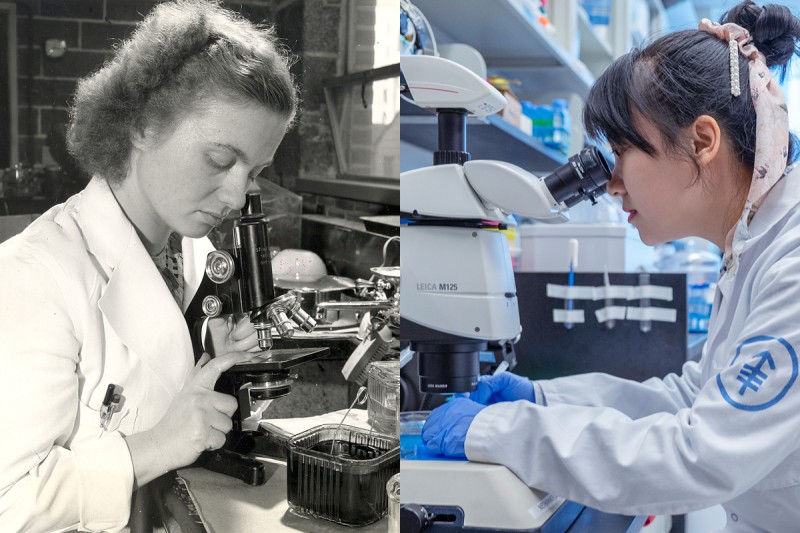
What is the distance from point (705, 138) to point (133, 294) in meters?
0.93

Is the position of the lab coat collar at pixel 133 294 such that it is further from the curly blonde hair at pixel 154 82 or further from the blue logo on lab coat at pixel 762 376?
the blue logo on lab coat at pixel 762 376

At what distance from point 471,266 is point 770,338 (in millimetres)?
454

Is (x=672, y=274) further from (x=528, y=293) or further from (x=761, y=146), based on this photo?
(x=761, y=146)

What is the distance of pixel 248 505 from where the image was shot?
91 centimetres

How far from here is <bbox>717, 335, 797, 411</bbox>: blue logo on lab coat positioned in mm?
972

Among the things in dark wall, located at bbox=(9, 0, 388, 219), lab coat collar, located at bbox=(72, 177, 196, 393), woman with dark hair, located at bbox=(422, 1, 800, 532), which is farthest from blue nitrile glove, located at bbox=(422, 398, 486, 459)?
dark wall, located at bbox=(9, 0, 388, 219)

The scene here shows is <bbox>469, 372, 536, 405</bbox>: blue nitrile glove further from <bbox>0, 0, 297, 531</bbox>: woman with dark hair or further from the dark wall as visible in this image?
the dark wall

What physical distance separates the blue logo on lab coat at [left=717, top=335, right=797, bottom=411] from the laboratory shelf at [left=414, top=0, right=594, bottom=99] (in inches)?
46.5

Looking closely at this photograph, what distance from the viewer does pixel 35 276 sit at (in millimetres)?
786

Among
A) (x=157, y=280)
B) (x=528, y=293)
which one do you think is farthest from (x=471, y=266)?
(x=528, y=293)

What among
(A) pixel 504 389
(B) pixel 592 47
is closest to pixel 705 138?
(A) pixel 504 389

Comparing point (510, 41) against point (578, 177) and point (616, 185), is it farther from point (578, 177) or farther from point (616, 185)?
point (578, 177)

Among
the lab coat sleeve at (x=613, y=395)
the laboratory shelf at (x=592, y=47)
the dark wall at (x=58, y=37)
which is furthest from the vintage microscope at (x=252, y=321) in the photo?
the laboratory shelf at (x=592, y=47)

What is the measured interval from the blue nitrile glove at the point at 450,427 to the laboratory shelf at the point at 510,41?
1.07 meters
